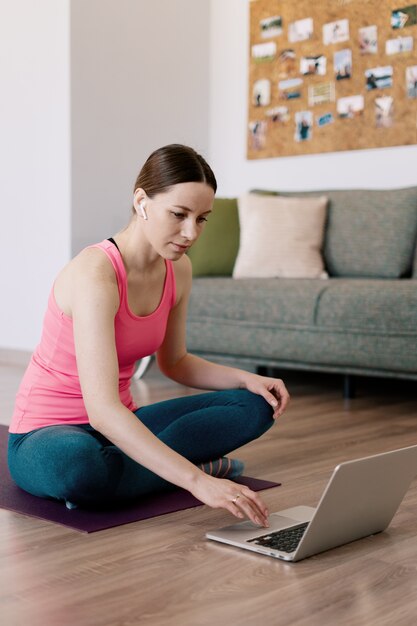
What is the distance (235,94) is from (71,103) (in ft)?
3.46

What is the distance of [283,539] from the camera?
1764mm

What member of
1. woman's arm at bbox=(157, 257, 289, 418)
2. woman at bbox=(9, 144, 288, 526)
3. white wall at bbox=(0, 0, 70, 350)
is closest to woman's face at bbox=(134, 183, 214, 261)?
woman at bbox=(9, 144, 288, 526)

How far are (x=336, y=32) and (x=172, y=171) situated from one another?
121 inches

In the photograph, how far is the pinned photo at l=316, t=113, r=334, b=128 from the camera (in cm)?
466

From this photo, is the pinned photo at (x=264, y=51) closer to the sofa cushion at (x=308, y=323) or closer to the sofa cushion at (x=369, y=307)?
the sofa cushion at (x=308, y=323)

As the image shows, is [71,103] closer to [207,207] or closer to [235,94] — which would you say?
[235,94]

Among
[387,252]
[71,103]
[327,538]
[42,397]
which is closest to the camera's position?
[327,538]

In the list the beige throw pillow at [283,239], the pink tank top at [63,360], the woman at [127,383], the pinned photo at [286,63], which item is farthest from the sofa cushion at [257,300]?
the pink tank top at [63,360]

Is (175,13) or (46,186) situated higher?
(175,13)

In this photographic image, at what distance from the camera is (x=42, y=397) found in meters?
2.06

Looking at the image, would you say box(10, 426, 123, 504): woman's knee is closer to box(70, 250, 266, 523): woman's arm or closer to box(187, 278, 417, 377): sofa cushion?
box(70, 250, 266, 523): woman's arm

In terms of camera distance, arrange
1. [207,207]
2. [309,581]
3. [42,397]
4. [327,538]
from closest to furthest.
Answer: [309,581] < [327,538] < [207,207] < [42,397]

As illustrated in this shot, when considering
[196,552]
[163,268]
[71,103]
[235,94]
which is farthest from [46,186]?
[196,552]

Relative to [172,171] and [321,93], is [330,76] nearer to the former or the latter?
[321,93]
